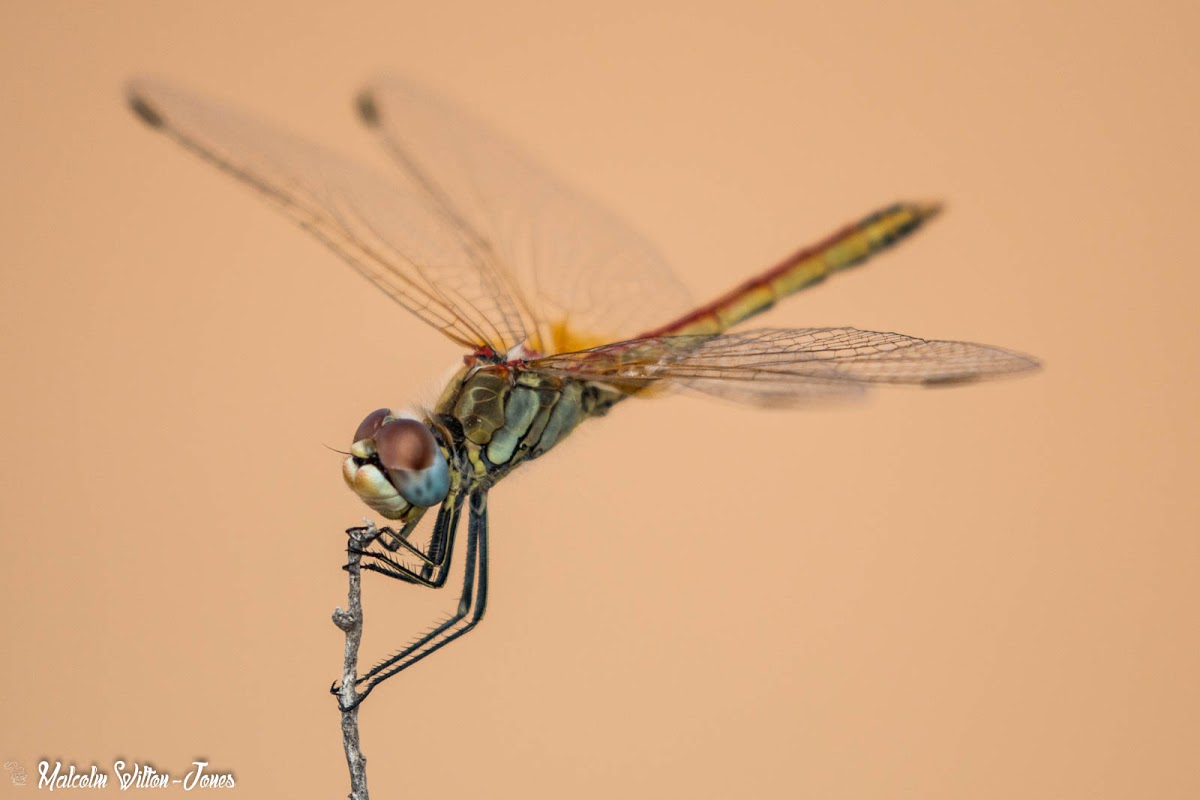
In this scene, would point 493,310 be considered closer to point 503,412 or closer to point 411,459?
point 503,412

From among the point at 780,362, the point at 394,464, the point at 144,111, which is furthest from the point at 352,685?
the point at 144,111

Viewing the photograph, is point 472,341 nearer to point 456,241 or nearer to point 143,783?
point 456,241

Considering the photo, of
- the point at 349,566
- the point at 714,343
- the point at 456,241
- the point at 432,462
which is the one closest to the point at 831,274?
the point at 714,343

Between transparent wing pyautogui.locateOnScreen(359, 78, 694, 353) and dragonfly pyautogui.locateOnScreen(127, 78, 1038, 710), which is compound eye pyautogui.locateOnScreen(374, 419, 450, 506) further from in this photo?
transparent wing pyautogui.locateOnScreen(359, 78, 694, 353)

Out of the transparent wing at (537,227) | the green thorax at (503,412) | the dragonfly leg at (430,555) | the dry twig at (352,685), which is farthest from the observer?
the transparent wing at (537,227)

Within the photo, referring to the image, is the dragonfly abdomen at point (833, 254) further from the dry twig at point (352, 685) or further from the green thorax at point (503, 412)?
the dry twig at point (352, 685)

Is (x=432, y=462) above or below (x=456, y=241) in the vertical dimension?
below

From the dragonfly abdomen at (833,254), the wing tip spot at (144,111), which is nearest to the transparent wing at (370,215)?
the wing tip spot at (144,111)
